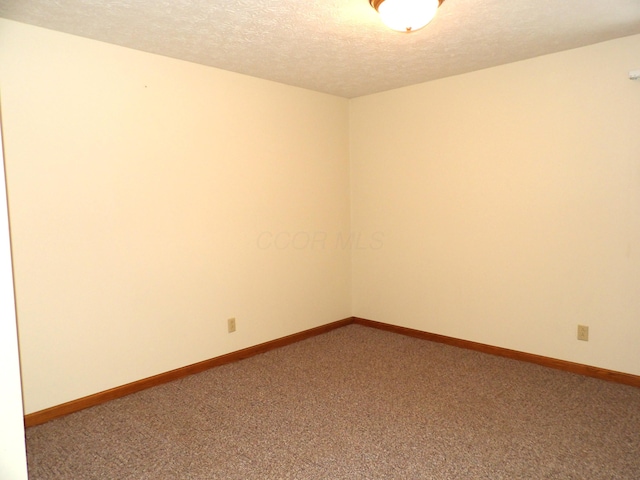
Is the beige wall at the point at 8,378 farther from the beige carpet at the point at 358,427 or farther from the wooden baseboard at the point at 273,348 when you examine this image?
the wooden baseboard at the point at 273,348

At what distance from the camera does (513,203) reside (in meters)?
3.74

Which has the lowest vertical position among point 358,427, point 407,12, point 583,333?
point 358,427

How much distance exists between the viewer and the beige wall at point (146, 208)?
276 centimetres

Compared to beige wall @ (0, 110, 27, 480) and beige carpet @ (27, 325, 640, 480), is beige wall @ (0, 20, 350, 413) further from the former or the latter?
beige wall @ (0, 110, 27, 480)

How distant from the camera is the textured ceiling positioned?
2.48 metres

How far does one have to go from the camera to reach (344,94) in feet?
15.2

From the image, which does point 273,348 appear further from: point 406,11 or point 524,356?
point 406,11

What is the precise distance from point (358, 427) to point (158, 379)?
5.29 feet

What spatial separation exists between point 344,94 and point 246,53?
1589mm

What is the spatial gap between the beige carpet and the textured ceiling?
2.41 meters

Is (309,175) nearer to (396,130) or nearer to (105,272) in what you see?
(396,130)
